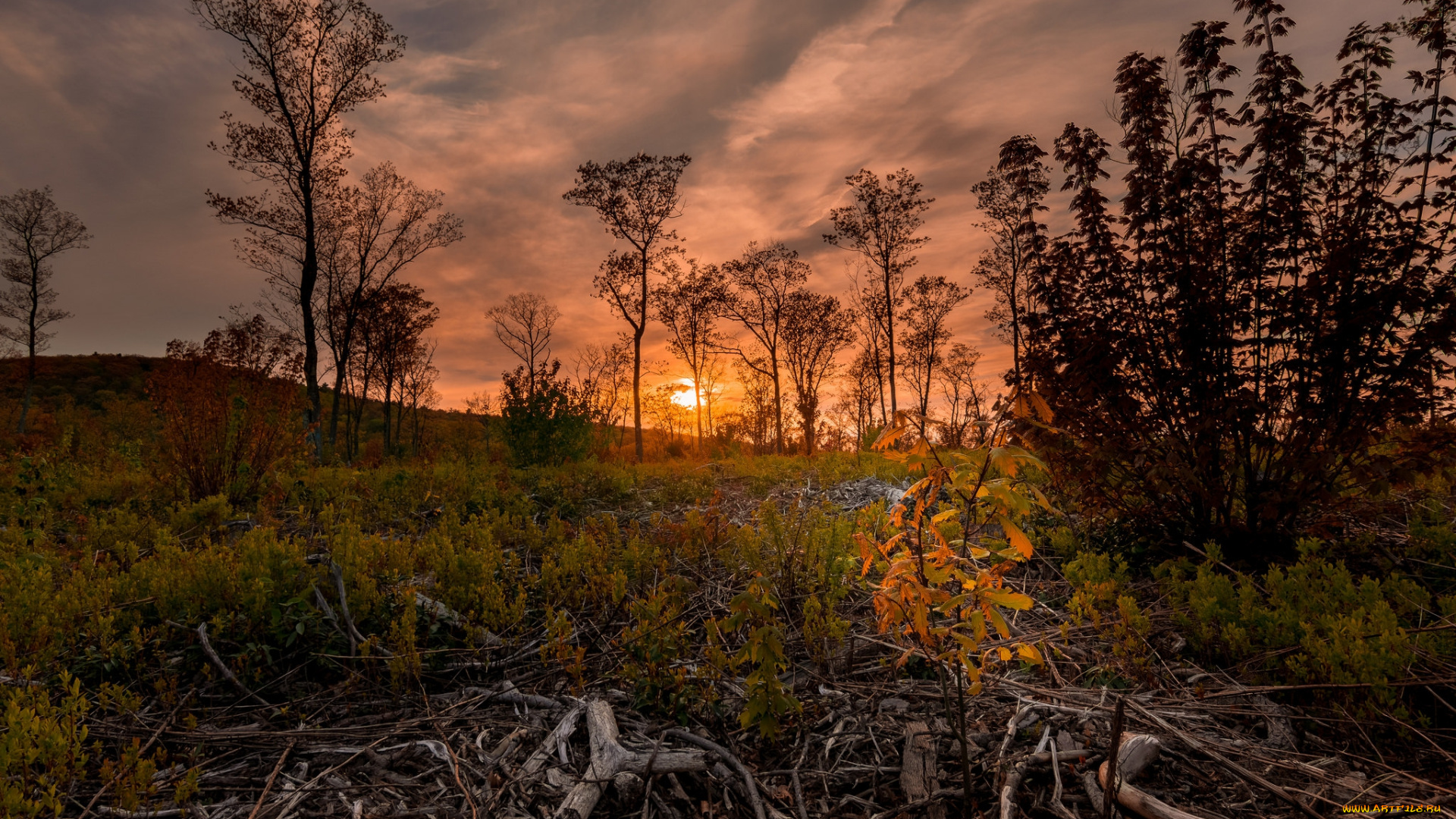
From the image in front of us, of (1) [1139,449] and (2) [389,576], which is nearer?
(2) [389,576]

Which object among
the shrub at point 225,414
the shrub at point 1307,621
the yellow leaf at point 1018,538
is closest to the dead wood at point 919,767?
the yellow leaf at point 1018,538

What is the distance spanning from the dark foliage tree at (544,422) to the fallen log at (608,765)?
30.6 feet

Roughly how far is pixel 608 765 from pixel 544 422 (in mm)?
9756

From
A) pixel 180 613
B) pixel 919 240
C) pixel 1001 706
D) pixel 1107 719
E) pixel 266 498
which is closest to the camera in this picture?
pixel 1107 719

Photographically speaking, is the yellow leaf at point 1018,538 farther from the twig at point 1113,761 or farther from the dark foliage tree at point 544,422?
the dark foliage tree at point 544,422

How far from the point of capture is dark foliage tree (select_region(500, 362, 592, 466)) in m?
11.5

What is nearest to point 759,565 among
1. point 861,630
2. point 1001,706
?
point 861,630

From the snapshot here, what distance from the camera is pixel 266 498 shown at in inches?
246

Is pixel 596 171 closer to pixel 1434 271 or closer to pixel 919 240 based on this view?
pixel 919 240

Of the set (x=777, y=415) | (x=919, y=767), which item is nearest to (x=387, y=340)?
(x=777, y=415)

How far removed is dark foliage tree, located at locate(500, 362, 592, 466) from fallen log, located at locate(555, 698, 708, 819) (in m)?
9.32

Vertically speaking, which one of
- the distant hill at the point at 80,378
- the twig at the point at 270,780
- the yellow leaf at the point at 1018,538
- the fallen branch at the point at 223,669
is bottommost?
the twig at the point at 270,780

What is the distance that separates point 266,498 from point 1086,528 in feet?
26.5

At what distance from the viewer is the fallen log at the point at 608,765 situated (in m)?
2.23
